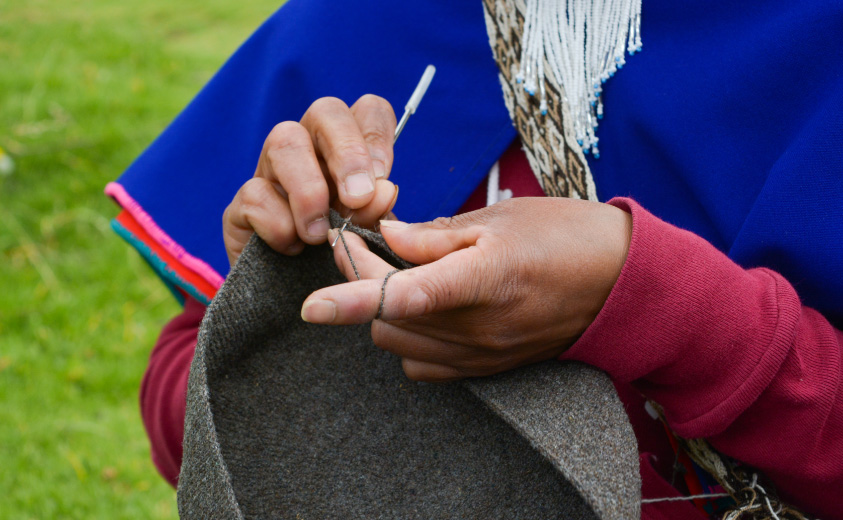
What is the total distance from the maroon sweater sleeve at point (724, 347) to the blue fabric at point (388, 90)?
0.42 m

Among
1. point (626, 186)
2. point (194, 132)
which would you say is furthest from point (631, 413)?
point (194, 132)

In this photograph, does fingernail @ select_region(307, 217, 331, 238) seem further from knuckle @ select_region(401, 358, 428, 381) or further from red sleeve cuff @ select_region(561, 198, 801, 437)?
red sleeve cuff @ select_region(561, 198, 801, 437)

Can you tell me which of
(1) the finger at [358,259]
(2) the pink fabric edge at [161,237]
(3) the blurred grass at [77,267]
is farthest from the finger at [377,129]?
(3) the blurred grass at [77,267]

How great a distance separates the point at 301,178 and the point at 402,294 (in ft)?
0.91

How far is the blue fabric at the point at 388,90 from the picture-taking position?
1.19 meters

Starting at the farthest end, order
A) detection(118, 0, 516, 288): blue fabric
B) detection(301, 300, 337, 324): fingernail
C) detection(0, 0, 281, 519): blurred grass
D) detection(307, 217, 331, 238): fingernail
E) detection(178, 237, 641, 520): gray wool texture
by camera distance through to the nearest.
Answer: detection(0, 0, 281, 519): blurred grass → detection(118, 0, 516, 288): blue fabric → detection(307, 217, 331, 238): fingernail → detection(178, 237, 641, 520): gray wool texture → detection(301, 300, 337, 324): fingernail

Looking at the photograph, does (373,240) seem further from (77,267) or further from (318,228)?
(77,267)

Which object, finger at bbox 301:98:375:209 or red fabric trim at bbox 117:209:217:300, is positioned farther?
red fabric trim at bbox 117:209:217:300

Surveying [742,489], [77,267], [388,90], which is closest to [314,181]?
[388,90]

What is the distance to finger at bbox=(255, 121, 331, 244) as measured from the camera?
0.89 m

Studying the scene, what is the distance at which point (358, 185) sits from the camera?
89 cm

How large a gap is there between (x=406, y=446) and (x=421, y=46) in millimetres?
680

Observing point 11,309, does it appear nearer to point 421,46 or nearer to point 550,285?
point 421,46

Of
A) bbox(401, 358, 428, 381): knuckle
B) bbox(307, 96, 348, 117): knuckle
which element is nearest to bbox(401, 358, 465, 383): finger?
bbox(401, 358, 428, 381): knuckle
